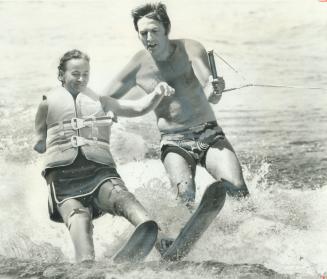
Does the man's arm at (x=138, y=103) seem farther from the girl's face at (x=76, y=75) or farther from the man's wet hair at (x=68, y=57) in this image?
the man's wet hair at (x=68, y=57)

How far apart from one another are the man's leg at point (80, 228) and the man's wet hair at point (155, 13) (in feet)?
5.30

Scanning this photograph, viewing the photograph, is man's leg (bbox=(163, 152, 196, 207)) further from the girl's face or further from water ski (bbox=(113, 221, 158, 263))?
the girl's face

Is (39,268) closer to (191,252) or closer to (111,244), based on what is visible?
(111,244)

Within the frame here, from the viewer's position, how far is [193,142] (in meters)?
6.11

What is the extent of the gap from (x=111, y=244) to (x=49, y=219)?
56 centimetres

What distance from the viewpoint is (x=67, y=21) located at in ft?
22.0

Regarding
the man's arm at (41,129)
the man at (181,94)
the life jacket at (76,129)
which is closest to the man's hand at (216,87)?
the man at (181,94)

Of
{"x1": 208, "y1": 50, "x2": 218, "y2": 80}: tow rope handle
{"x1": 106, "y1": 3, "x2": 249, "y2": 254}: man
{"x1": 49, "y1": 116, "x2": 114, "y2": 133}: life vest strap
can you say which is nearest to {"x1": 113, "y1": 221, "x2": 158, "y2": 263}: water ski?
{"x1": 106, "y1": 3, "x2": 249, "y2": 254}: man

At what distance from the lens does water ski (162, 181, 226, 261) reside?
5734mm

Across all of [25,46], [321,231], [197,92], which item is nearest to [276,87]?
[197,92]

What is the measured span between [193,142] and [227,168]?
0.34 meters

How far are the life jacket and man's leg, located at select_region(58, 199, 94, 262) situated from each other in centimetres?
39

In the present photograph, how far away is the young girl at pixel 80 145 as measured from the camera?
19.3ft

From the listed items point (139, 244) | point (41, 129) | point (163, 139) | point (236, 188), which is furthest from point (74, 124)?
point (236, 188)
